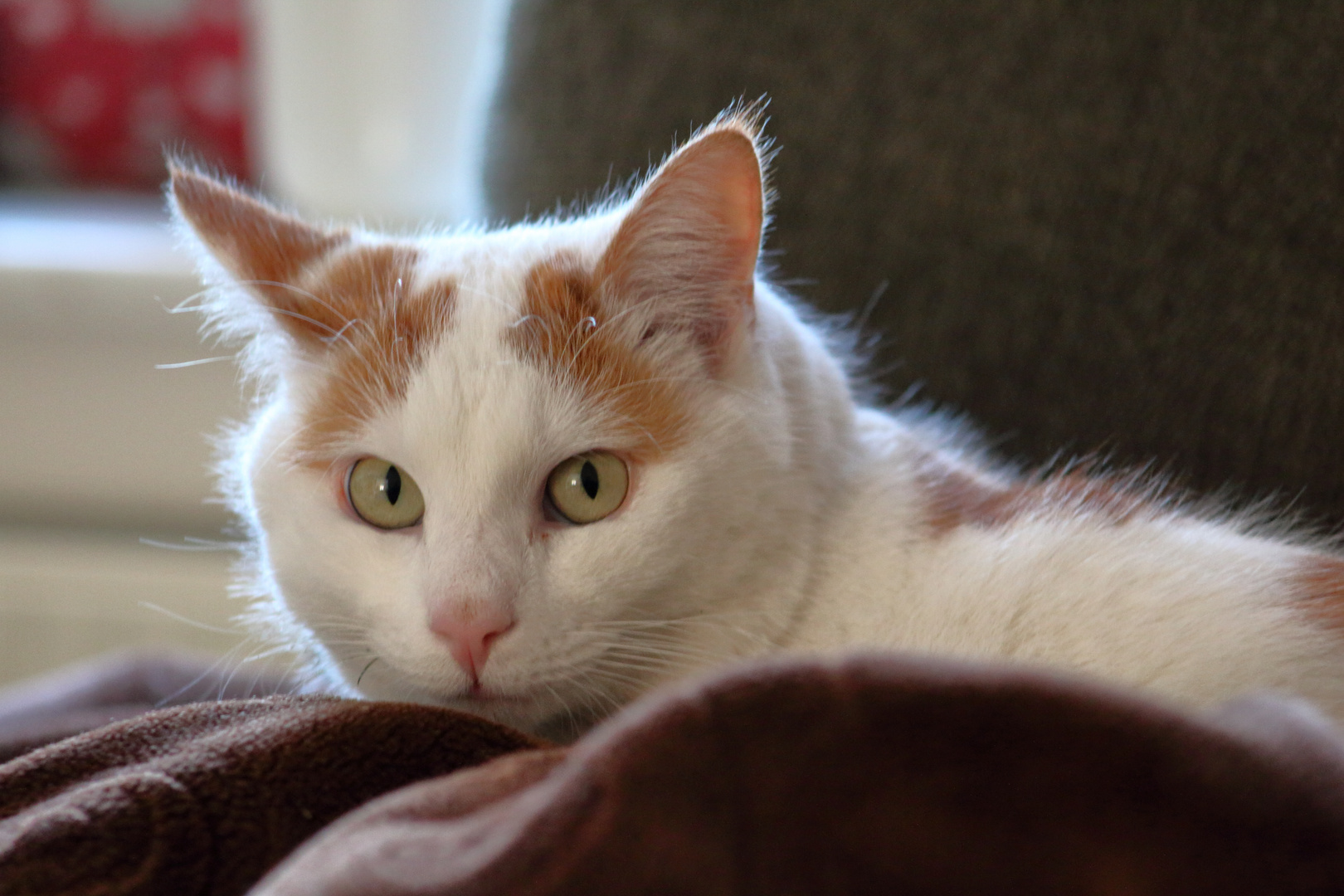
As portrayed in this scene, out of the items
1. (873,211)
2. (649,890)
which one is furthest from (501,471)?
(873,211)

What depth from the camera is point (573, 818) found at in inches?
15.6

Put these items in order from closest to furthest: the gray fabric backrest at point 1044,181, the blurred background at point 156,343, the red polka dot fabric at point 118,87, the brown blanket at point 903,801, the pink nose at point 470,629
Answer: the brown blanket at point 903,801
the pink nose at point 470,629
the gray fabric backrest at point 1044,181
the blurred background at point 156,343
the red polka dot fabric at point 118,87

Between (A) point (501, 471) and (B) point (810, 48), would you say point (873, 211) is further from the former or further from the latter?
(A) point (501, 471)

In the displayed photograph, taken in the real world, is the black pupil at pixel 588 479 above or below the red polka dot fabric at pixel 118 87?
below

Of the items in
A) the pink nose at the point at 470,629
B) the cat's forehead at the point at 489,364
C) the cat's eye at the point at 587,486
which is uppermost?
the cat's forehead at the point at 489,364

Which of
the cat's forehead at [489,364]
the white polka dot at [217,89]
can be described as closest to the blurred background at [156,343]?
the white polka dot at [217,89]

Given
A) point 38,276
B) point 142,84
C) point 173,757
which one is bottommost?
point 173,757

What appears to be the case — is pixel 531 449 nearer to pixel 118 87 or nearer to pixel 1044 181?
pixel 1044 181

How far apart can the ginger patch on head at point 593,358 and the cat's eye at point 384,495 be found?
13cm

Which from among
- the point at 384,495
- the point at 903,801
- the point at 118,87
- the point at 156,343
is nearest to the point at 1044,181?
the point at 384,495

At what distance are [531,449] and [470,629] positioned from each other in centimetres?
13

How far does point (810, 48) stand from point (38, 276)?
1.46 metres

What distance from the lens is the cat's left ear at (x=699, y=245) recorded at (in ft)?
2.54

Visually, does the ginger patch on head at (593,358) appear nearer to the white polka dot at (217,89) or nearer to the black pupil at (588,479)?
the black pupil at (588,479)
